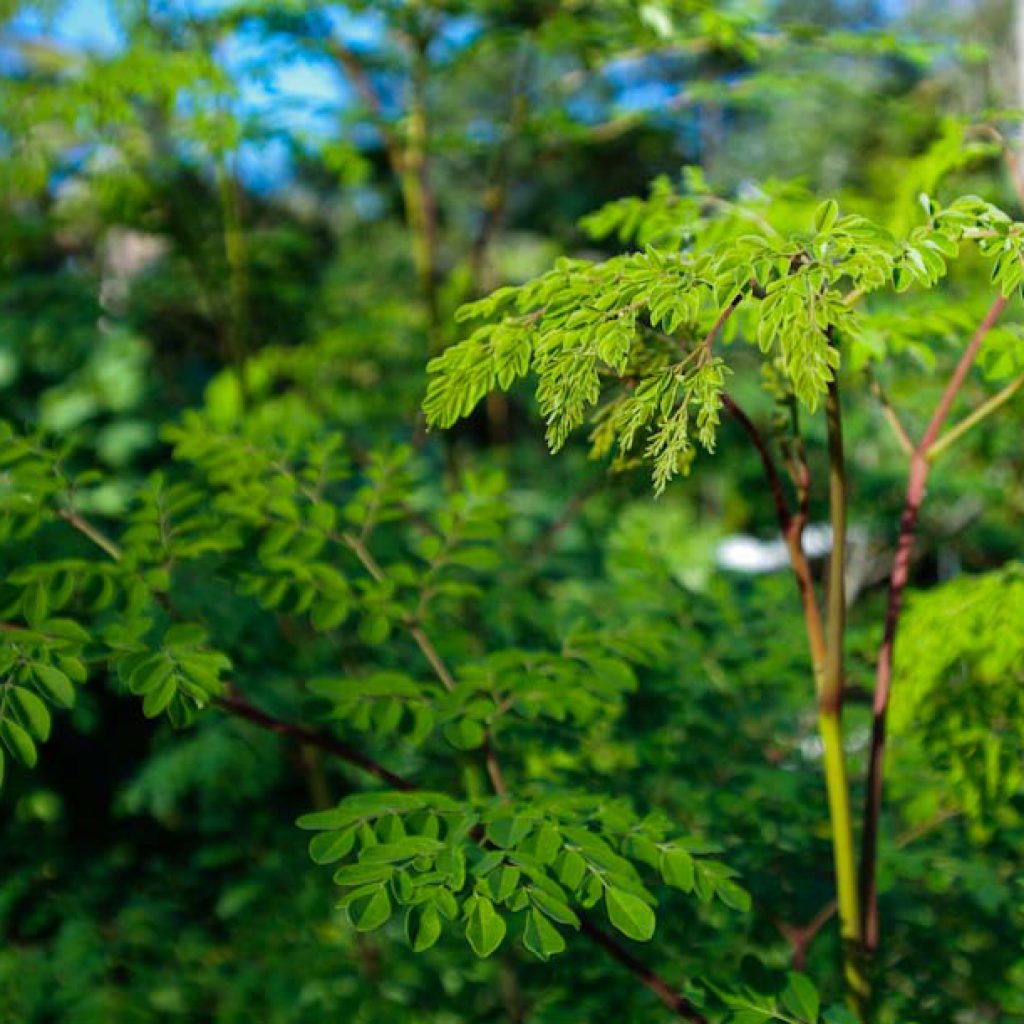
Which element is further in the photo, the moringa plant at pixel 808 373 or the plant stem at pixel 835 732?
the plant stem at pixel 835 732

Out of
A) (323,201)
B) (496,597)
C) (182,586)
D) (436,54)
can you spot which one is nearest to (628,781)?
(496,597)

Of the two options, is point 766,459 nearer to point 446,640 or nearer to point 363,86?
point 446,640

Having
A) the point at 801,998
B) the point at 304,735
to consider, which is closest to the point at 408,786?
the point at 304,735

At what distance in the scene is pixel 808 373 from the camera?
2.86ft

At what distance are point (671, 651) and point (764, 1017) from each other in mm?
830

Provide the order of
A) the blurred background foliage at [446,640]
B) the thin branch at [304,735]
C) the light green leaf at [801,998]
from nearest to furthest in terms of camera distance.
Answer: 1. the light green leaf at [801,998]
2. the thin branch at [304,735]
3. the blurred background foliage at [446,640]

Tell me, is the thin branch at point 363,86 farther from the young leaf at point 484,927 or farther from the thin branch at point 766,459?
the young leaf at point 484,927

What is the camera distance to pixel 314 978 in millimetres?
1968

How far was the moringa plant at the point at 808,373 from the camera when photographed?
2.99ft

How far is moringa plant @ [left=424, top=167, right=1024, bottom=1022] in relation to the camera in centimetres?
91

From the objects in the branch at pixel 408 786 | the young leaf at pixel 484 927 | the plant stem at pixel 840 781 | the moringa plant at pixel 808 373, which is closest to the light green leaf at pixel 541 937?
the young leaf at pixel 484 927

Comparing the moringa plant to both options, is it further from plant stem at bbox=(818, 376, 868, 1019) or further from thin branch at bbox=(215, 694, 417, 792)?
thin branch at bbox=(215, 694, 417, 792)

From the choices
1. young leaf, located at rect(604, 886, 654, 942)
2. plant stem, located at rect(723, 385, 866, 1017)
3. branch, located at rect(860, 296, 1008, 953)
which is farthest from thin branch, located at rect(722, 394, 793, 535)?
young leaf, located at rect(604, 886, 654, 942)

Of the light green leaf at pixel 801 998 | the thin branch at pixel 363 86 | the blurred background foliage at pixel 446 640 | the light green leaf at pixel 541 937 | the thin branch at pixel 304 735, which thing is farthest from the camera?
the thin branch at pixel 363 86
